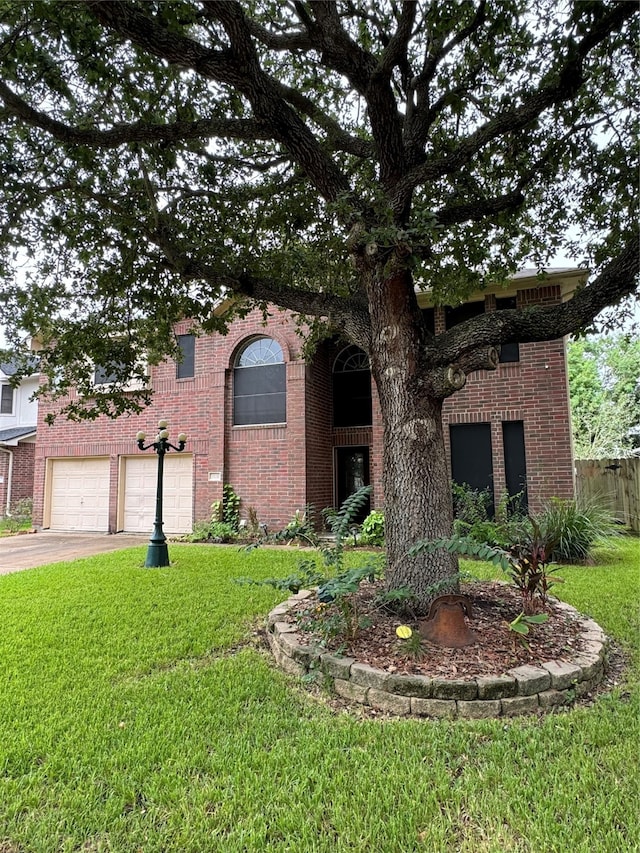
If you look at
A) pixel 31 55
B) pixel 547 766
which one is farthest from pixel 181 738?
pixel 31 55

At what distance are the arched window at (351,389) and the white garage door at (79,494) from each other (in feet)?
21.1

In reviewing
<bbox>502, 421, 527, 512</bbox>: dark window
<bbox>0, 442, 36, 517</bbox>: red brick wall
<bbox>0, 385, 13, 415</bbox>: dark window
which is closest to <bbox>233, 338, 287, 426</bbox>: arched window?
<bbox>502, 421, 527, 512</bbox>: dark window

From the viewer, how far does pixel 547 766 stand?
222 centimetres

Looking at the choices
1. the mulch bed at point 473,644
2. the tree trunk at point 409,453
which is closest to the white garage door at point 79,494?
the mulch bed at point 473,644

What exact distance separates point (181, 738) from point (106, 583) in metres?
4.23

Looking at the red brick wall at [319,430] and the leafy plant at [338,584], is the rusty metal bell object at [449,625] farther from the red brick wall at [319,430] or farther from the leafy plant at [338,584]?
the red brick wall at [319,430]

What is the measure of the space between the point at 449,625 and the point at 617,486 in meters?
8.18

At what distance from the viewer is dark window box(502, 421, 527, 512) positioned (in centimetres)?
912

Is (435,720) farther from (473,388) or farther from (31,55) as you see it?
(473,388)

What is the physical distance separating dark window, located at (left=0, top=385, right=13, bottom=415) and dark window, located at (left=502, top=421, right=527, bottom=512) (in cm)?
1897

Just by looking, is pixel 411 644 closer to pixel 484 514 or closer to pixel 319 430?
pixel 484 514

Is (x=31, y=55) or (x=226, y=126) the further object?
(x=226, y=126)

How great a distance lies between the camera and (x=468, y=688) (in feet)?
9.14

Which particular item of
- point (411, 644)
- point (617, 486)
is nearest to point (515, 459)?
point (617, 486)
